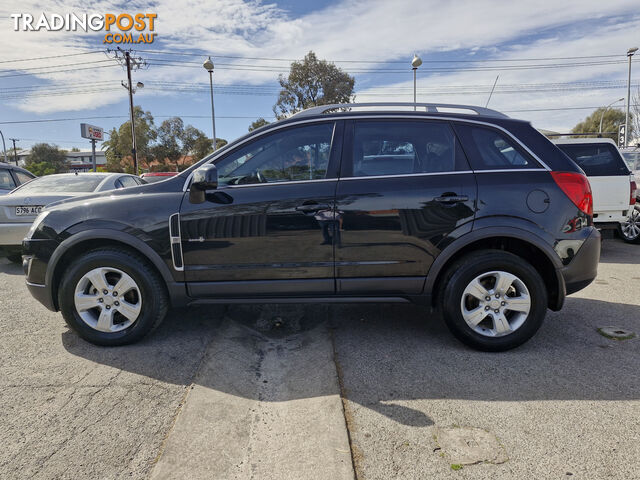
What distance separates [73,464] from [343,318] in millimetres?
2543

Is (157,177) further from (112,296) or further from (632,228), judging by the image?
(632,228)

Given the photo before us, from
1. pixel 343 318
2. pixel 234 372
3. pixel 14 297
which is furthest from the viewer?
pixel 14 297

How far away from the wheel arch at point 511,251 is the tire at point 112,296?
2250mm

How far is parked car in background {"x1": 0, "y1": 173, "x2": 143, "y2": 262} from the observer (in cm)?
627

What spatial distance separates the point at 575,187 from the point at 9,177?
956 cm

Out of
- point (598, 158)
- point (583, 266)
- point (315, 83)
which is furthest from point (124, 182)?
point (315, 83)

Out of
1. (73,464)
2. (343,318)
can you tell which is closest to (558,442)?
(343,318)

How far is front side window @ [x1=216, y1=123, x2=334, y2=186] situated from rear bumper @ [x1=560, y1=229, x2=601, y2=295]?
2.10m

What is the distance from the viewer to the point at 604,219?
7367 mm

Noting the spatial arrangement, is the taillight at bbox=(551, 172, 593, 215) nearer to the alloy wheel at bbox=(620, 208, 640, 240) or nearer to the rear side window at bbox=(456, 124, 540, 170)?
the rear side window at bbox=(456, 124, 540, 170)

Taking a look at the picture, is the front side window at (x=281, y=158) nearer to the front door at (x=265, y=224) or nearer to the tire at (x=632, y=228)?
the front door at (x=265, y=224)

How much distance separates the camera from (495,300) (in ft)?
10.6

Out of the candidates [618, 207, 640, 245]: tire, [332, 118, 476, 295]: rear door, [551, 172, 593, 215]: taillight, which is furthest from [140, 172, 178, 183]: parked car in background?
[618, 207, 640, 245]: tire

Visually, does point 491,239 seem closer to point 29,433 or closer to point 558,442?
point 558,442
